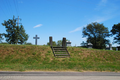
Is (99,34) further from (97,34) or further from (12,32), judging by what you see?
(12,32)

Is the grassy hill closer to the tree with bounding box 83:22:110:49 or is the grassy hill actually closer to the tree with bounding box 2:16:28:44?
the tree with bounding box 2:16:28:44

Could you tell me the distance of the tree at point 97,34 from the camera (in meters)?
41.8

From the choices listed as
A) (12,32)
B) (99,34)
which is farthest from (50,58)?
(99,34)

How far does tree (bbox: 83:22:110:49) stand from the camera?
1644 inches

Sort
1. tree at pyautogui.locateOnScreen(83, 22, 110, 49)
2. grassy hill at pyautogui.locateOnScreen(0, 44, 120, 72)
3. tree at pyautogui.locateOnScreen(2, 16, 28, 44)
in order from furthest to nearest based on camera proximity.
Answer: tree at pyautogui.locateOnScreen(83, 22, 110, 49) < tree at pyautogui.locateOnScreen(2, 16, 28, 44) < grassy hill at pyautogui.locateOnScreen(0, 44, 120, 72)

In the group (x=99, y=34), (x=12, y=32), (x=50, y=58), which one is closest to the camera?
(x=50, y=58)

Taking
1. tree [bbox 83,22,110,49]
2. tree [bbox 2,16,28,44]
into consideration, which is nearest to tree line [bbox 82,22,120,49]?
tree [bbox 83,22,110,49]

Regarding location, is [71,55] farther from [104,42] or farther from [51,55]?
[104,42]

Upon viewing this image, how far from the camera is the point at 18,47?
1213 cm

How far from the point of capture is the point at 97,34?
141ft

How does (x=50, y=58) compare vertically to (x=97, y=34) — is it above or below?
below

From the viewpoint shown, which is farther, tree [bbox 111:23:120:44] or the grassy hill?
tree [bbox 111:23:120:44]

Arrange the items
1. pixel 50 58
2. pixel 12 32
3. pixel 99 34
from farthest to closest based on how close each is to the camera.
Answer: pixel 99 34 < pixel 12 32 < pixel 50 58
